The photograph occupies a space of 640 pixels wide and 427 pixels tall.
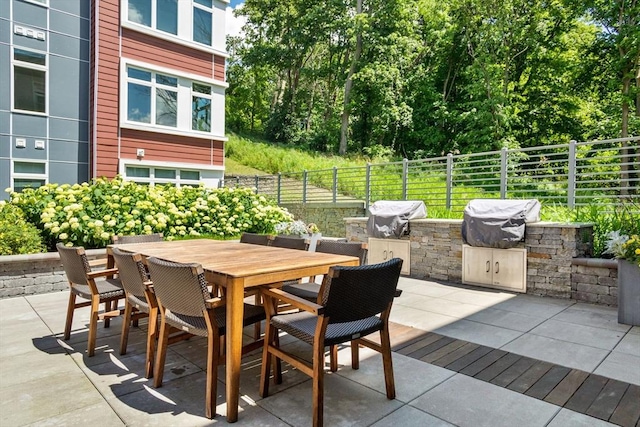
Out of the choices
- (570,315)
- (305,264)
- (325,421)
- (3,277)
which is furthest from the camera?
(3,277)

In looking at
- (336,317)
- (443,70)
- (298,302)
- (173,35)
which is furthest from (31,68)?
(443,70)

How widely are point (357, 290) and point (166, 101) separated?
9506 mm

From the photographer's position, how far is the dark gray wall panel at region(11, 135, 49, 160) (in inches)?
336

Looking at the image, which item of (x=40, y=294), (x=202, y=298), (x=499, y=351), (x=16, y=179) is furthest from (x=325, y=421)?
(x=16, y=179)

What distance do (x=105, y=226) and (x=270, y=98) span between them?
87.4 ft

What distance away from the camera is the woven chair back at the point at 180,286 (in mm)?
2258

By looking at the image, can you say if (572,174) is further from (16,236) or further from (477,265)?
(16,236)

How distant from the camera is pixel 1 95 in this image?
8.37 metres

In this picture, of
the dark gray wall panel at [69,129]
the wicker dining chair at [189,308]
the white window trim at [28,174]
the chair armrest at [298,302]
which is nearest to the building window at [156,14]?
the dark gray wall panel at [69,129]

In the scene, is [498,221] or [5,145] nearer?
[498,221]

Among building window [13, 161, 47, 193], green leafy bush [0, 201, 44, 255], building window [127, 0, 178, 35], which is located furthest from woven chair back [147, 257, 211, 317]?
building window [127, 0, 178, 35]

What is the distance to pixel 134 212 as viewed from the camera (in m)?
6.19

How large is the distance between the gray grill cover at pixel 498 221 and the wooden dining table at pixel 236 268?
10.3 feet

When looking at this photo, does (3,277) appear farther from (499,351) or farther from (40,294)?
(499,351)
